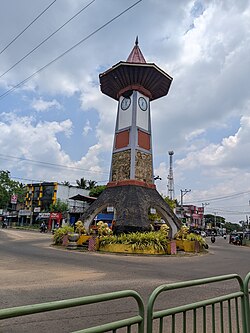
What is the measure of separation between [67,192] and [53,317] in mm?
57599

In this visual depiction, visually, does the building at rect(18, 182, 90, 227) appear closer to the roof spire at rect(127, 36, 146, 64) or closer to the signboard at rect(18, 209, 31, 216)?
the signboard at rect(18, 209, 31, 216)

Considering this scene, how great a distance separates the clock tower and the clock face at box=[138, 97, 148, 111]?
0.04 m

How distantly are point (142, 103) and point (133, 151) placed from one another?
178 inches

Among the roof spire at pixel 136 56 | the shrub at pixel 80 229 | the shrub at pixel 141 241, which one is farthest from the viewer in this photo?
the roof spire at pixel 136 56

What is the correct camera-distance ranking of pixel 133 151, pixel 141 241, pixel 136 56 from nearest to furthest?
pixel 141 241
pixel 133 151
pixel 136 56

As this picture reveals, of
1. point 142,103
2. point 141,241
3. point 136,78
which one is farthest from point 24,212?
point 141,241

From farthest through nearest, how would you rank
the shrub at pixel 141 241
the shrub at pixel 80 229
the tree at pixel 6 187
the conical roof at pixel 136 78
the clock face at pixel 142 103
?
the tree at pixel 6 187 < the clock face at pixel 142 103 < the conical roof at pixel 136 78 < the shrub at pixel 80 229 < the shrub at pixel 141 241

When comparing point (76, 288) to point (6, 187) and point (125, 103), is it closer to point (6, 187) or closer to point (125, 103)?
point (125, 103)

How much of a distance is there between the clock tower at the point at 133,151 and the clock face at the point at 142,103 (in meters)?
0.04

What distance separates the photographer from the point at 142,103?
23000 millimetres

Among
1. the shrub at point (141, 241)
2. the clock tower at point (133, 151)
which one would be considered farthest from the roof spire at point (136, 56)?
the shrub at point (141, 241)

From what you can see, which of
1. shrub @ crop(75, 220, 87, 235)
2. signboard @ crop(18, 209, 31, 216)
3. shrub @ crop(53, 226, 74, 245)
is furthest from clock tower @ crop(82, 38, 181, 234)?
signboard @ crop(18, 209, 31, 216)

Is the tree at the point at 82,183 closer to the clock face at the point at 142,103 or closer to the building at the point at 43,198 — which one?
the building at the point at 43,198

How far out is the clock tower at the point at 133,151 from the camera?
18.7 m
